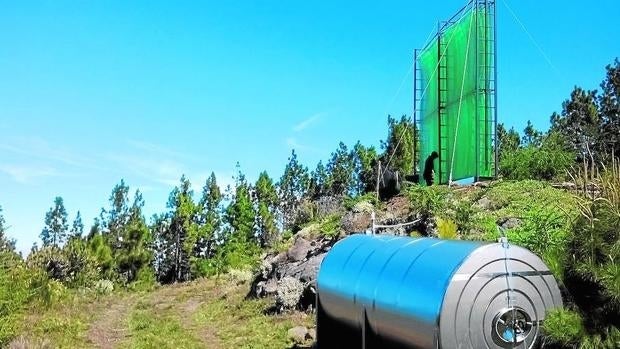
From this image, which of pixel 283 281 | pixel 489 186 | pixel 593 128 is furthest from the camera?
pixel 593 128

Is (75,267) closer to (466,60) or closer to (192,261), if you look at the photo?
(466,60)

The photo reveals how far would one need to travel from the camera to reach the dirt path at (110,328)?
52.3 ft

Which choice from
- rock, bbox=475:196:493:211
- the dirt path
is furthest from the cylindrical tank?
rock, bbox=475:196:493:211

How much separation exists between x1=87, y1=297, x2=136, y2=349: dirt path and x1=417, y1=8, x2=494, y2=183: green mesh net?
1252 cm

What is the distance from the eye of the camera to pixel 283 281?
63.7 feet

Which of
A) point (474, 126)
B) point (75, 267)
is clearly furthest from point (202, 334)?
point (75, 267)

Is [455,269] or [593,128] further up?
[593,128]

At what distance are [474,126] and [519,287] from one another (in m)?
15.9

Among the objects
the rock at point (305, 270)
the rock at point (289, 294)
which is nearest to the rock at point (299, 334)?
the rock at point (289, 294)

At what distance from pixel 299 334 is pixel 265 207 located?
160 ft

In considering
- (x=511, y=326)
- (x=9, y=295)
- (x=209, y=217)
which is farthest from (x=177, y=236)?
(x=511, y=326)

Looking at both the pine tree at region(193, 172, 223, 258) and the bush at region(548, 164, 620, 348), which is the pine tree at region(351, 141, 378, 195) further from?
the bush at region(548, 164, 620, 348)

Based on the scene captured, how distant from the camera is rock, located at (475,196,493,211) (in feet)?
63.0

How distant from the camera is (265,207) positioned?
6341cm
